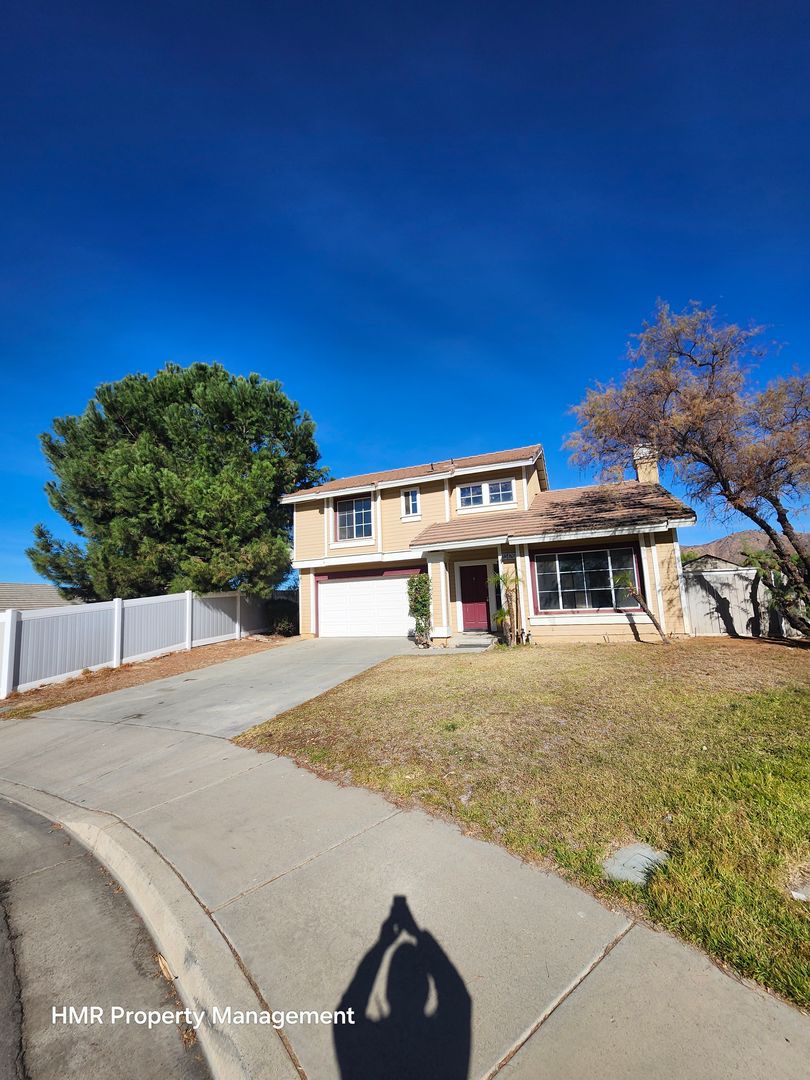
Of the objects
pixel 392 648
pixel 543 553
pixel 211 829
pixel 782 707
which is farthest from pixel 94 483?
pixel 782 707

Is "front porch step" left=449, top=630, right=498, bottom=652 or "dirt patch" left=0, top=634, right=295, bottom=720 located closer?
"dirt patch" left=0, top=634, right=295, bottom=720

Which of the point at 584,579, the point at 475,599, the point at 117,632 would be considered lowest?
the point at 117,632

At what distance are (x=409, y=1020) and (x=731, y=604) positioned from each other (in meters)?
13.5

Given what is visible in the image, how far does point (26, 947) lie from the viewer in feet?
9.86

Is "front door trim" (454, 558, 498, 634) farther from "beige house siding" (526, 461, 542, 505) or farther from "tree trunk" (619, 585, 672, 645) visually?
"tree trunk" (619, 585, 672, 645)

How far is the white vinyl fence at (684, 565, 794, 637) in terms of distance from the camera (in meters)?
12.4

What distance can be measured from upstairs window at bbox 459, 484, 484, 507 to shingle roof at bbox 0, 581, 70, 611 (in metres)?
21.2

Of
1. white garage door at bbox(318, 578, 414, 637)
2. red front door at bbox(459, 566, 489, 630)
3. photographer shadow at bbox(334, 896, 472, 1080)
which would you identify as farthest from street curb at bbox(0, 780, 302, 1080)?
white garage door at bbox(318, 578, 414, 637)

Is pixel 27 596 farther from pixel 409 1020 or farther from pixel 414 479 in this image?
pixel 409 1020

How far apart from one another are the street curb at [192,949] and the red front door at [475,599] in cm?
1302

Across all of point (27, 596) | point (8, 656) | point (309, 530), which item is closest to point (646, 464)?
point (309, 530)

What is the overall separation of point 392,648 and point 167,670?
6359 millimetres

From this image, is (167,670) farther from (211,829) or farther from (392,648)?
(211,829)

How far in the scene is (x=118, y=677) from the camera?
12.7 metres
